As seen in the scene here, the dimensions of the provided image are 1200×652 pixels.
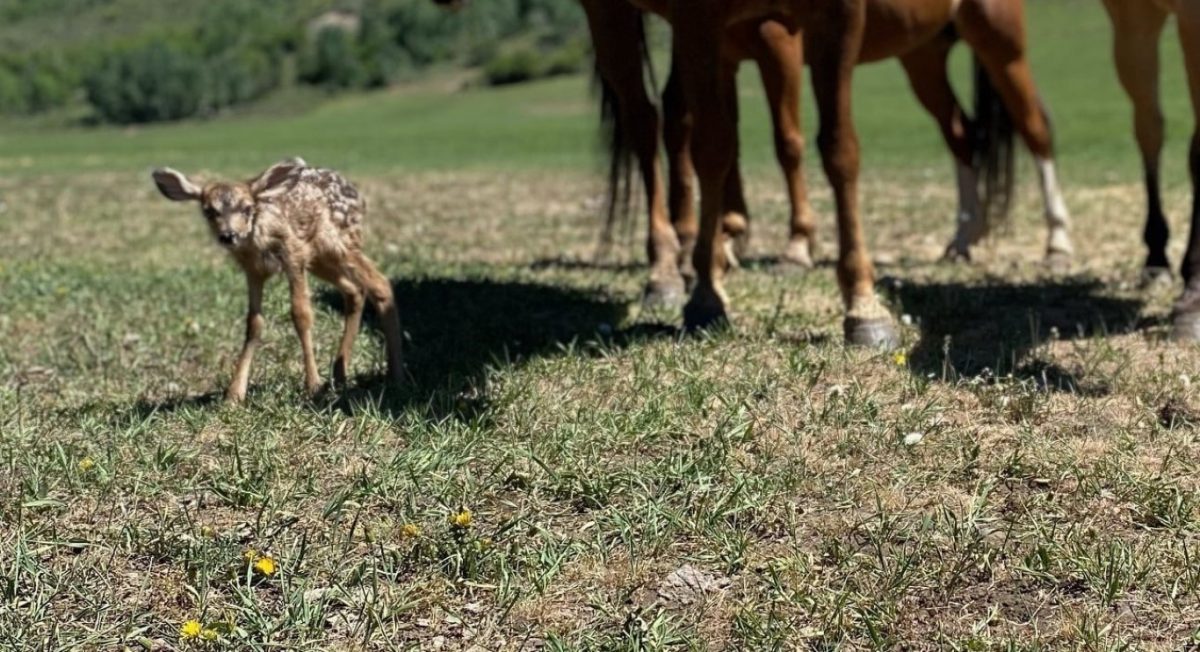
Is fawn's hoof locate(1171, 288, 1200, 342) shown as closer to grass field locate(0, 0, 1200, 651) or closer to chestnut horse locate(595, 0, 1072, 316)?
grass field locate(0, 0, 1200, 651)

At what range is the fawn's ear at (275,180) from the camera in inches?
181

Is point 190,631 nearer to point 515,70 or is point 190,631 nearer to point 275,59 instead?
point 515,70

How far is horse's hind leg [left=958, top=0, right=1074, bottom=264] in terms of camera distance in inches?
323

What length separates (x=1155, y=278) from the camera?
7.31 m

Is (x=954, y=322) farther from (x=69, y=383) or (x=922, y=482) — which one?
(x=69, y=383)

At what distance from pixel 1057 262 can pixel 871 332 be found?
3.87m

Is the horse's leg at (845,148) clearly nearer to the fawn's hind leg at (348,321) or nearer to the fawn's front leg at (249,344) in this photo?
the fawn's hind leg at (348,321)

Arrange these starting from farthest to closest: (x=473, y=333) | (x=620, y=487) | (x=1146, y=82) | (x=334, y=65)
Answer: (x=334, y=65)
(x=1146, y=82)
(x=473, y=333)
(x=620, y=487)

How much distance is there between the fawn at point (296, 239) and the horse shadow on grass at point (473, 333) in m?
0.28

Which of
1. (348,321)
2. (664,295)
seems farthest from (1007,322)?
(348,321)

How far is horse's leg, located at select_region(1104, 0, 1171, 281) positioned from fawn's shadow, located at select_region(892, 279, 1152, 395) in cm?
46

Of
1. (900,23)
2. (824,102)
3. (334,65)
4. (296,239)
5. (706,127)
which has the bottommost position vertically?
(334,65)

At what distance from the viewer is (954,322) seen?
5.93 meters

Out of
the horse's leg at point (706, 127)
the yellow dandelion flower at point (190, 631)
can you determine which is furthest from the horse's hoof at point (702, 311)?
the yellow dandelion flower at point (190, 631)
